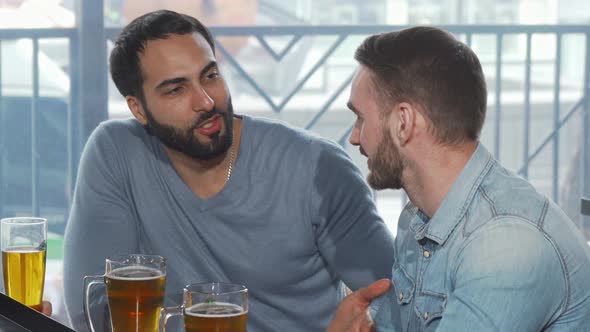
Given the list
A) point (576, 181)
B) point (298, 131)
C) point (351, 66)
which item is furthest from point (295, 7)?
point (298, 131)

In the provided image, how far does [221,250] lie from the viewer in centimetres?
174

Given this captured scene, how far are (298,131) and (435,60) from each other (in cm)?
57

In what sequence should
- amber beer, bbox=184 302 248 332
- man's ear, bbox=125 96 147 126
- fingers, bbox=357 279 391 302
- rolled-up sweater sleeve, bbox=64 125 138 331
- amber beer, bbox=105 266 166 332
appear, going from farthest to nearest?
man's ear, bbox=125 96 147 126 → rolled-up sweater sleeve, bbox=64 125 138 331 → fingers, bbox=357 279 391 302 → amber beer, bbox=105 266 166 332 → amber beer, bbox=184 302 248 332

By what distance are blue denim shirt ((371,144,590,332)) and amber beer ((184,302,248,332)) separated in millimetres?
246

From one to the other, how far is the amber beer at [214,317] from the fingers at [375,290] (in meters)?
0.27

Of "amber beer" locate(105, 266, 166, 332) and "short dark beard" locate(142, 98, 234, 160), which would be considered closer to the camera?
"amber beer" locate(105, 266, 166, 332)

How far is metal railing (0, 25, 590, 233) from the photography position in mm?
3566

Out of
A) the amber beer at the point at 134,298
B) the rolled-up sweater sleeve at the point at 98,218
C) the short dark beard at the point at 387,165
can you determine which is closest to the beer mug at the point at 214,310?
the amber beer at the point at 134,298

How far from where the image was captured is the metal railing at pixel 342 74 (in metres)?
3.57

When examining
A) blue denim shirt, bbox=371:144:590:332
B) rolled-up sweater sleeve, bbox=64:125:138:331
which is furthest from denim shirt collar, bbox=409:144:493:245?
rolled-up sweater sleeve, bbox=64:125:138:331

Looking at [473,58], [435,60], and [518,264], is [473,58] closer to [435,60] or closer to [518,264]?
[435,60]

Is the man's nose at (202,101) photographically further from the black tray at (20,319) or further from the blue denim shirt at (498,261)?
the black tray at (20,319)

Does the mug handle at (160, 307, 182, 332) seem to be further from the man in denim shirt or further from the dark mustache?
the dark mustache

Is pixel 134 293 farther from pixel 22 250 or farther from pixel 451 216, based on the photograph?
pixel 451 216
